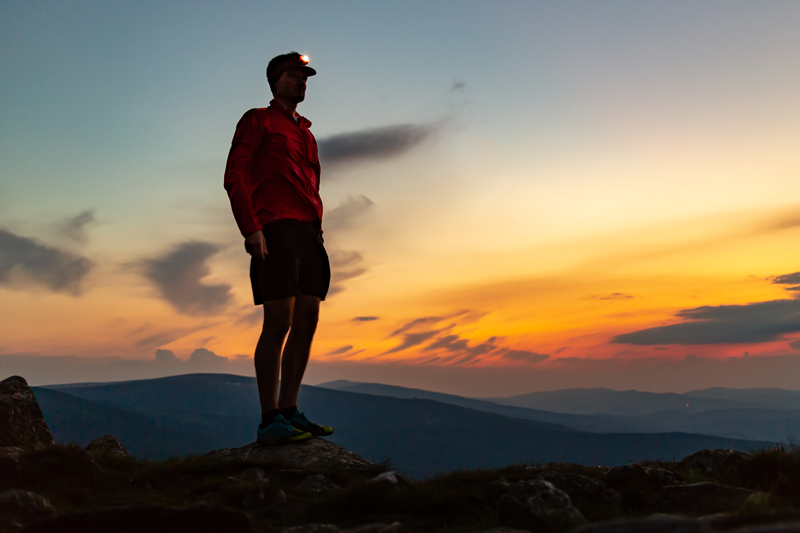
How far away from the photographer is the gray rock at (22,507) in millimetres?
3055

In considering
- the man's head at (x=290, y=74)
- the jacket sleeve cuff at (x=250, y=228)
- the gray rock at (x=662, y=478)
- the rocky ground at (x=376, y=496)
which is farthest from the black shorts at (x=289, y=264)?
the gray rock at (x=662, y=478)

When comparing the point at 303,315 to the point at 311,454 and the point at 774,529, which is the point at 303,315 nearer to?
the point at 311,454

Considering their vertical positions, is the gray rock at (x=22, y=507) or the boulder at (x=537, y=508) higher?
the gray rock at (x=22, y=507)

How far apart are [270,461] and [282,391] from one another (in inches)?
43.0

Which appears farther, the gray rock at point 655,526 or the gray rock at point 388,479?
the gray rock at point 388,479

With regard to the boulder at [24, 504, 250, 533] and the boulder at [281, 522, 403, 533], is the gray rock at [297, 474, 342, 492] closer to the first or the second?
the boulder at [281, 522, 403, 533]

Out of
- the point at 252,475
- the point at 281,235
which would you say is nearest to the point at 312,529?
the point at 252,475

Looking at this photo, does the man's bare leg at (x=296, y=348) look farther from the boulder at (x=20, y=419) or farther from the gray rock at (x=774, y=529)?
the gray rock at (x=774, y=529)

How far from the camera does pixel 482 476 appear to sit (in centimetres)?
415

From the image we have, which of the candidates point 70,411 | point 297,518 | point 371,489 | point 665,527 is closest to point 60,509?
point 297,518

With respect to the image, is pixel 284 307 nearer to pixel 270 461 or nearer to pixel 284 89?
pixel 270 461

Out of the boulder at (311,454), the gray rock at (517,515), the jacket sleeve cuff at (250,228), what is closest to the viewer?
the gray rock at (517,515)

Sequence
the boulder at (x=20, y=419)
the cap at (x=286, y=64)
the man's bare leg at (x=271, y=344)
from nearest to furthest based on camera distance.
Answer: the man's bare leg at (x=271, y=344) → the cap at (x=286, y=64) → the boulder at (x=20, y=419)

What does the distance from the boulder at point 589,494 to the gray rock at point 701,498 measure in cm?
36
